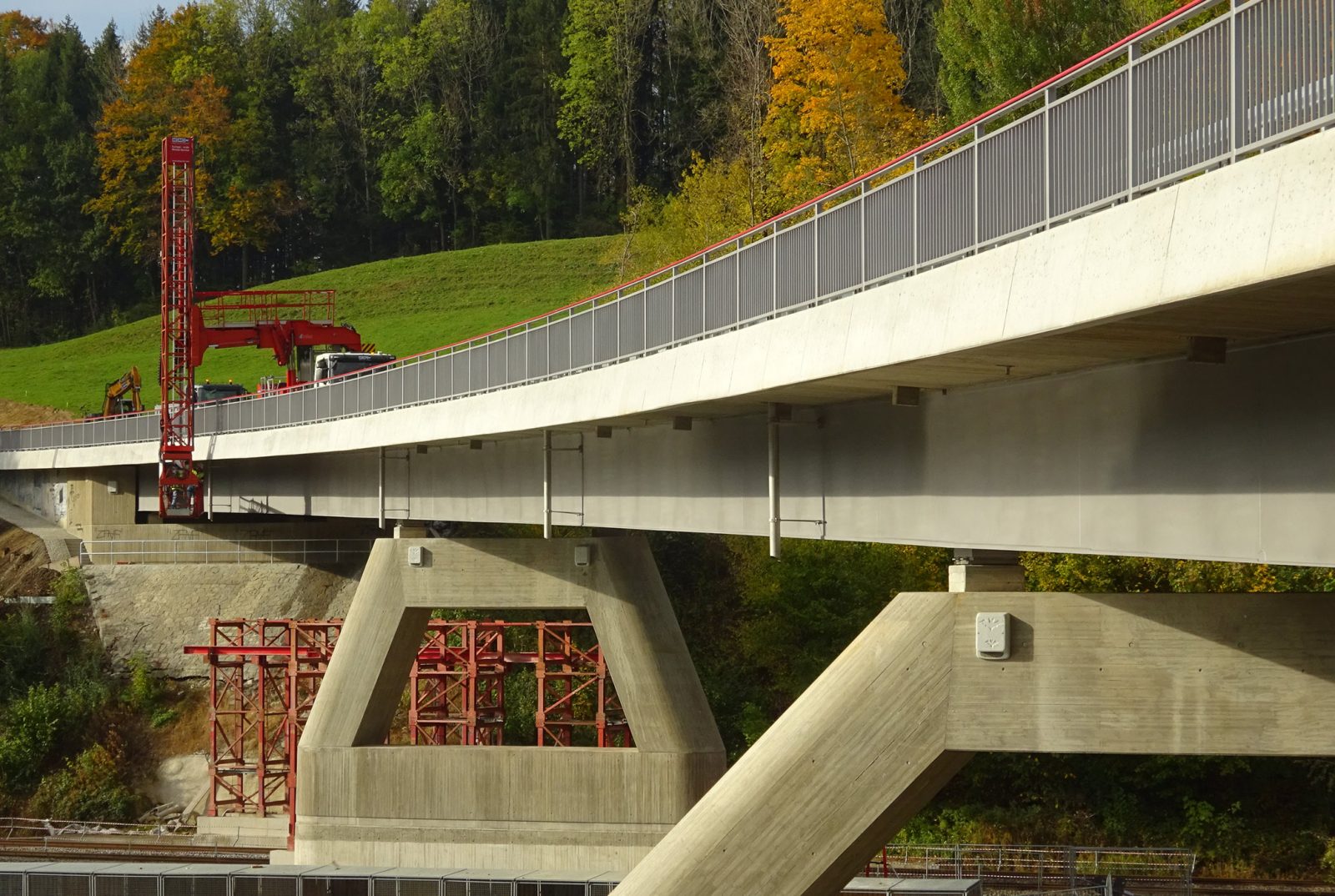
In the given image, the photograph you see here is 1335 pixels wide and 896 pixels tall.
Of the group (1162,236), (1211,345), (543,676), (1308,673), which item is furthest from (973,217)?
(543,676)

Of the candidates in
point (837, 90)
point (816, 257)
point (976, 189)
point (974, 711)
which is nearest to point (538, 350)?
point (816, 257)

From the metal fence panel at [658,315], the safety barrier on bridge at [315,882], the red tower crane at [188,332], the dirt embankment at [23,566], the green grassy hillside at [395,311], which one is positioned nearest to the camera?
the metal fence panel at [658,315]

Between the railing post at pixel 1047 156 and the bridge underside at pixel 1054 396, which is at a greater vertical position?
the railing post at pixel 1047 156

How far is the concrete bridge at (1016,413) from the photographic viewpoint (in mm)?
8969

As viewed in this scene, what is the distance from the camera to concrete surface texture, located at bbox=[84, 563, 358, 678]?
4378 centimetres

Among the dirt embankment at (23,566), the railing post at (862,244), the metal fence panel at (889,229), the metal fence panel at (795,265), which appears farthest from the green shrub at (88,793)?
the metal fence panel at (889,229)

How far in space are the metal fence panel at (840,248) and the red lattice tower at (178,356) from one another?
103ft

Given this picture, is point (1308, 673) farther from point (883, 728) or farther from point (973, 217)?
point (973, 217)

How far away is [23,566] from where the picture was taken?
47188mm

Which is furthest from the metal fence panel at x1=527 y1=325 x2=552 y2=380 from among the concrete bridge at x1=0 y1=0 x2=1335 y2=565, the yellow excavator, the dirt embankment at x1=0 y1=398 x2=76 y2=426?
the dirt embankment at x1=0 y1=398 x2=76 y2=426

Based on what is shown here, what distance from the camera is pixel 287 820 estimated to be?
36.2 m

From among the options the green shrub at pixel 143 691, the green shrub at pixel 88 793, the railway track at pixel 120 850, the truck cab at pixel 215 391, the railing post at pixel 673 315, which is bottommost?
the railway track at pixel 120 850

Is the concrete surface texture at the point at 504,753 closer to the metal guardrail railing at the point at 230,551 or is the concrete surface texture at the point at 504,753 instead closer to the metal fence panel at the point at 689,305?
the metal fence panel at the point at 689,305

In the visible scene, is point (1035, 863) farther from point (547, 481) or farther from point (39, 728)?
point (39, 728)
